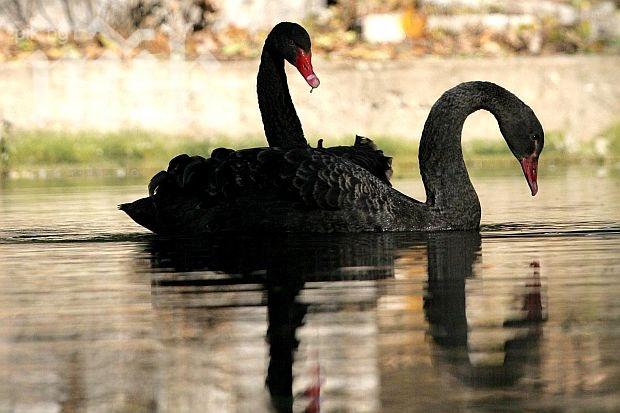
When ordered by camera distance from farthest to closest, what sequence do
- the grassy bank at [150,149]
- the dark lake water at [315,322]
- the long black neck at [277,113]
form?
the grassy bank at [150,149] < the long black neck at [277,113] < the dark lake water at [315,322]

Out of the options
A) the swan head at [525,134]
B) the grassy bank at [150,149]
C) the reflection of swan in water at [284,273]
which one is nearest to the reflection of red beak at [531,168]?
the swan head at [525,134]

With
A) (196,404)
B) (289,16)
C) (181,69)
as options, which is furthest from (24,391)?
(289,16)

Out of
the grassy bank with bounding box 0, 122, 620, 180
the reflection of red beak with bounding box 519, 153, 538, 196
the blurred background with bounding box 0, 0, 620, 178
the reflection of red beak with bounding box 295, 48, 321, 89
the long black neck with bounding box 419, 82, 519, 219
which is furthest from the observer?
the blurred background with bounding box 0, 0, 620, 178

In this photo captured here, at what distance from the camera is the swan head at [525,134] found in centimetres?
873

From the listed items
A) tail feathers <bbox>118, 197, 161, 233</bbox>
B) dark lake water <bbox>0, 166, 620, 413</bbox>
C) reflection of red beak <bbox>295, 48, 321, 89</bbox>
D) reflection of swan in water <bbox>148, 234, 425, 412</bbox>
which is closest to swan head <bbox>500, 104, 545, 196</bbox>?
dark lake water <bbox>0, 166, 620, 413</bbox>

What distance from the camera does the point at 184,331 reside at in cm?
451

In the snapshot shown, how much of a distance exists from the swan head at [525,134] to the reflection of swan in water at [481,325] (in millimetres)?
2415

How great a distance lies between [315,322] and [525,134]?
4362 mm

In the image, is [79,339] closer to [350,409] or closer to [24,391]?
[24,391]

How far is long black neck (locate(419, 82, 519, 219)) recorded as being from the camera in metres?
8.67

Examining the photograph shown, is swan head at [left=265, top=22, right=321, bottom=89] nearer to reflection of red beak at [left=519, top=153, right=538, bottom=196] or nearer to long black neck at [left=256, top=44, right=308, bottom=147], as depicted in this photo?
long black neck at [left=256, top=44, right=308, bottom=147]

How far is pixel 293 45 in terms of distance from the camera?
33.3ft

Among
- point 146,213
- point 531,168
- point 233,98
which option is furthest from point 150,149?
point 531,168

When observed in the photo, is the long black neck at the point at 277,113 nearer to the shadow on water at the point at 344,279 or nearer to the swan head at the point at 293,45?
the swan head at the point at 293,45
